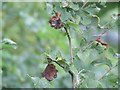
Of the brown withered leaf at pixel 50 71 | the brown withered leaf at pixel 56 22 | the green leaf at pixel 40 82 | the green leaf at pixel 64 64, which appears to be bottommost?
the green leaf at pixel 40 82

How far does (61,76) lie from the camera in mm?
2375

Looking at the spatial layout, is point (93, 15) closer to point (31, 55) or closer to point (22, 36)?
point (31, 55)

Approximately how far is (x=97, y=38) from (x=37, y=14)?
1.71 m

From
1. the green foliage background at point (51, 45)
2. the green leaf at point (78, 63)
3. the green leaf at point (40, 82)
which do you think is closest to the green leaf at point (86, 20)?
the green foliage background at point (51, 45)

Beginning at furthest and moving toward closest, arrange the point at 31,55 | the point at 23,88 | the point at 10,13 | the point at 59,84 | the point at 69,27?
the point at 10,13, the point at 31,55, the point at 59,84, the point at 23,88, the point at 69,27

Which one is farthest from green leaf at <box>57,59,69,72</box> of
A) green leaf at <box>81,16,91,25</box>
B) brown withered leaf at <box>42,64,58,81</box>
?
green leaf at <box>81,16,91,25</box>

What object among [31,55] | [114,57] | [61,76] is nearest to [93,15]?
[114,57]

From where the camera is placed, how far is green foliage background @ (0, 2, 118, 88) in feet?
4.54

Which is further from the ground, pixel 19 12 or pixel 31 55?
pixel 19 12

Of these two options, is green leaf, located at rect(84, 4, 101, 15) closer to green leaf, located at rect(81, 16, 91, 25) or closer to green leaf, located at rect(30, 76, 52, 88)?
green leaf, located at rect(81, 16, 91, 25)

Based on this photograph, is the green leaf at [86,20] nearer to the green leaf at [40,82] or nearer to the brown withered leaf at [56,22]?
the brown withered leaf at [56,22]

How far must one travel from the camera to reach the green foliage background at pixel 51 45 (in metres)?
1.38

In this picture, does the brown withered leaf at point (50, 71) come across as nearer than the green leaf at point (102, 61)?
Yes

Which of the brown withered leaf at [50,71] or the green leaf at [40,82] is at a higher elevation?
the brown withered leaf at [50,71]
